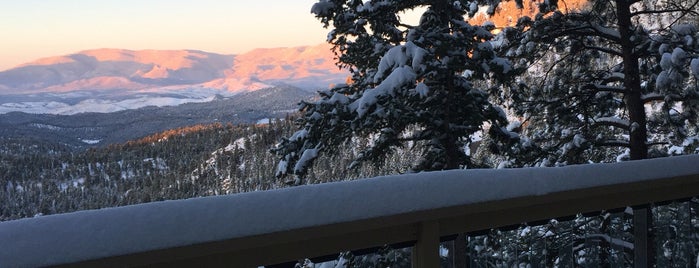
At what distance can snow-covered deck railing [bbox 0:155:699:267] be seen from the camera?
1.25 metres

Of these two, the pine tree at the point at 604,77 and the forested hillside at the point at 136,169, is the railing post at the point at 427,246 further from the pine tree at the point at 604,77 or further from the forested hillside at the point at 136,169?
the forested hillside at the point at 136,169

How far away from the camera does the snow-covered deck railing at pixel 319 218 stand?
1255 millimetres

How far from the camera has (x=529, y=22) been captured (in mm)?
9266

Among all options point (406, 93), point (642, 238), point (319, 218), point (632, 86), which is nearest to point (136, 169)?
point (406, 93)

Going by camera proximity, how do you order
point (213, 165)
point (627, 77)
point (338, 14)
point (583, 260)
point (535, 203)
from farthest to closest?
point (213, 165) < point (338, 14) < point (627, 77) < point (583, 260) < point (535, 203)

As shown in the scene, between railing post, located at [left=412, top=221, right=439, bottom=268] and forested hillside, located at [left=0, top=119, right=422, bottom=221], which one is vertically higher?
railing post, located at [left=412, top=221, right=439, bottom=268]

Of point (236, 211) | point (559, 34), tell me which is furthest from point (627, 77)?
point (236, 211)

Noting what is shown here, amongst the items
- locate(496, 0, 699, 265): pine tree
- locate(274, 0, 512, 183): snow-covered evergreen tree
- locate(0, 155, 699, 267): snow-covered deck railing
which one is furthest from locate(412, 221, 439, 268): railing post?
locate(274, 0, 512, 183): snow-covered evergreen tree

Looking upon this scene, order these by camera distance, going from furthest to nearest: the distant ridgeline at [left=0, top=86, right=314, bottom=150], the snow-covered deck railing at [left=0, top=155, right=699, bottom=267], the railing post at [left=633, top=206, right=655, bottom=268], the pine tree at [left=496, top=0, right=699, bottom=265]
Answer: the distant ridgeline at [left=0, top=86, right=314, bottom=150]
the pine tree at [left=496, top=0, right=699, bottom=265]
the railing post at [left=633, top=206, right=655, bottom=268]
the snow-covered deck railing at [left=0, top=155, right=699, bottom=267]

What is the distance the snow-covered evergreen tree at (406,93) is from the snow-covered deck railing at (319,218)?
7.16 m

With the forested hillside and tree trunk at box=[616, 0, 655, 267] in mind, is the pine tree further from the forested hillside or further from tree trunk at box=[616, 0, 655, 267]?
the forested hillside

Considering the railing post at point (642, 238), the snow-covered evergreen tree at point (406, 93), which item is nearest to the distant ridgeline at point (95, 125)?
the snow-covered evergreen tree at point (406, 93)

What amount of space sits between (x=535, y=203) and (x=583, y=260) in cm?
66

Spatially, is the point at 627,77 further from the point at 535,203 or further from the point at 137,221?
the point at 137,221
